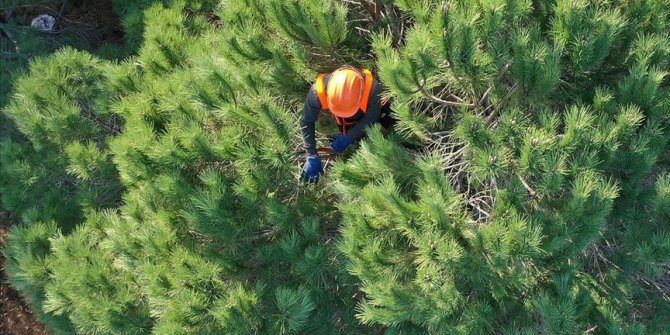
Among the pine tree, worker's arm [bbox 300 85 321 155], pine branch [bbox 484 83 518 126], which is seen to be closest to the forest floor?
worker's arm [bbox 300 85 321 155]

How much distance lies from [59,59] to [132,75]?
562 millimetres

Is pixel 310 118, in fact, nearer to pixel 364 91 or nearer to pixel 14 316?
pixel 364 91

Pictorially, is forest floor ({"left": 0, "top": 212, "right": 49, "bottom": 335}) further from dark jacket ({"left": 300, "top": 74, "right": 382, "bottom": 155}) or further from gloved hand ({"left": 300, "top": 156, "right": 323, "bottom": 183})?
dark jacket ({"left": 300, "top": 74, "right": 382, "bottom": 155})

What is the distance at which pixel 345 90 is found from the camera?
1.97 m

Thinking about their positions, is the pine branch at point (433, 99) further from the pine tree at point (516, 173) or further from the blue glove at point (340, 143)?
the blue glove at point (340, 143)

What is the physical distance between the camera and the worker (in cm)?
198

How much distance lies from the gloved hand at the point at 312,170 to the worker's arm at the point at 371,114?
0.18 metres

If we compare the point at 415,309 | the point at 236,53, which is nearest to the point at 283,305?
the point at 415,309

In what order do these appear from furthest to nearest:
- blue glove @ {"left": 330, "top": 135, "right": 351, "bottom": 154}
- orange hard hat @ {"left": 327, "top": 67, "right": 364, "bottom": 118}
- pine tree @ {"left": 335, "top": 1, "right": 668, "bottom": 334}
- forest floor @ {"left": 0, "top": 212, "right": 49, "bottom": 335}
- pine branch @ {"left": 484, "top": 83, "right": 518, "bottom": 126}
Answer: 1. forest floor @ {"left": 0, "top": 212, "right": 49, "bottom": 335}
2. blue glove @ {"left": 330, "top": 135, "right": 351, "bottom": 154}
3. orange hard hat @ {"left": 327, "top": 67, "right": 364, "bottom": 118}
4. pine branch @ {"left": 484, "top": 83, "right": 518, "bottom": 126}
5. pine tree @ {"left": 335, "top": 1, "right": 668, "bottom": 334}

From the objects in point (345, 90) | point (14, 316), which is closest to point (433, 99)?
point (345, 90)

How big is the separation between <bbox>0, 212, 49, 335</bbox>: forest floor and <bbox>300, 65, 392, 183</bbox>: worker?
3077mm

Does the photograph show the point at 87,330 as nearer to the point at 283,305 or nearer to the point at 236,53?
the point at 283,305

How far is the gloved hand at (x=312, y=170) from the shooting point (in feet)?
7.04

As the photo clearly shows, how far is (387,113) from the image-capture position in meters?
2.23
